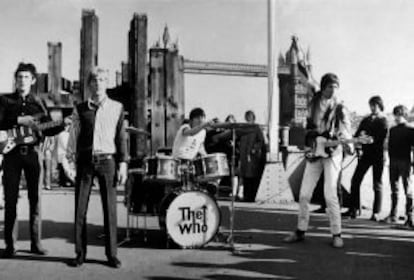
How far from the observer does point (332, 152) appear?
21.2 ft

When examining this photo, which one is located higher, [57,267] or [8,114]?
[8,114]

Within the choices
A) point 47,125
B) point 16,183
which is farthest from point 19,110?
point 16,183

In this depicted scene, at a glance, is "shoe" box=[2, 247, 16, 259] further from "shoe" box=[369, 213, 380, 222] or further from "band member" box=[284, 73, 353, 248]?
"shoe" box=[369, 213, 380, 222]

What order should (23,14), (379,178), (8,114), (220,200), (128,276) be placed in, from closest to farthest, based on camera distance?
(128,276)
(8,114)
(23,14)
(379,178)
(220,200)

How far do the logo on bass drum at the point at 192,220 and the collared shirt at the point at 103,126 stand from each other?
125 cm

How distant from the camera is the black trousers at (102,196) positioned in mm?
5316

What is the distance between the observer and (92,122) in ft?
17.3

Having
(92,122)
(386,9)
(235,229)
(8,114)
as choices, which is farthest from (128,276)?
(386,9)

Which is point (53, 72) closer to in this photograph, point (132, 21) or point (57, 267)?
point (132, 21)

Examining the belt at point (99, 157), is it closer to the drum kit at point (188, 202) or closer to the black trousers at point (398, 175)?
the drum kit at point (188, 202)

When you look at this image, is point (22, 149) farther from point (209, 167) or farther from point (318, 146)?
point (318, 146)

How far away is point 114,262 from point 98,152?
1093 mm

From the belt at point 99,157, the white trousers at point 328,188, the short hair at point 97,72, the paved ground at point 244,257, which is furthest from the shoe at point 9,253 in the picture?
the white trousers at point 328,188

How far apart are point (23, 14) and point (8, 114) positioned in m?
1.61
